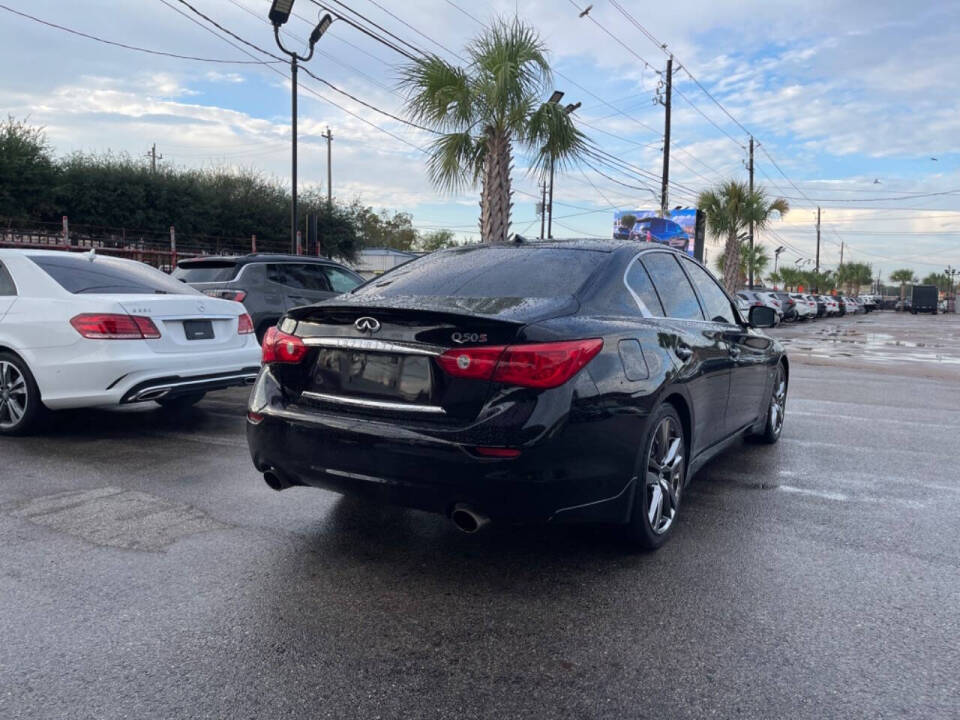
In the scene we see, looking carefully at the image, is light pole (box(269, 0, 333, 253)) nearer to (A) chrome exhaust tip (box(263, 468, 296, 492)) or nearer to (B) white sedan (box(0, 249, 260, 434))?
(B) white sedan (box(0, 249, 260, 434))

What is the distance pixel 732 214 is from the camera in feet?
132

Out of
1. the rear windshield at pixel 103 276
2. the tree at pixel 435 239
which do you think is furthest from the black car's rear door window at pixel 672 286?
the tree at pixel 435 239

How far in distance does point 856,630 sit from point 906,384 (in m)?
9.46

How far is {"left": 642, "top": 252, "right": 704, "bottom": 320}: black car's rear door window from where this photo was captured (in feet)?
14.8

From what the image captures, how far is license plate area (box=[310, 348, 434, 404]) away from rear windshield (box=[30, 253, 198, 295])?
11.2 ft

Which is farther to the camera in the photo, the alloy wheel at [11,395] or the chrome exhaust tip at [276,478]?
the alloy wheel at [11,395]

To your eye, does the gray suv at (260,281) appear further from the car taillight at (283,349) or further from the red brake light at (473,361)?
the red brake light at (473,361)

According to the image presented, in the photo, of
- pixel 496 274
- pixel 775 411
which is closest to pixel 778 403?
pixel 775 411

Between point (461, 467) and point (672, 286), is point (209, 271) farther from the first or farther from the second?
point (461, 467)

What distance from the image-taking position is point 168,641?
2.90 metres

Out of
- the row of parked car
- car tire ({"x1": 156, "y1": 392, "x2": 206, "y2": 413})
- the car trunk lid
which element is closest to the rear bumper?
the car trunk lid

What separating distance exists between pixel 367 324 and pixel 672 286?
2022 mm

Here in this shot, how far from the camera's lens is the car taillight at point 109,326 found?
5875mm

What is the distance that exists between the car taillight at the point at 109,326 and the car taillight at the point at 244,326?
1023 mm
